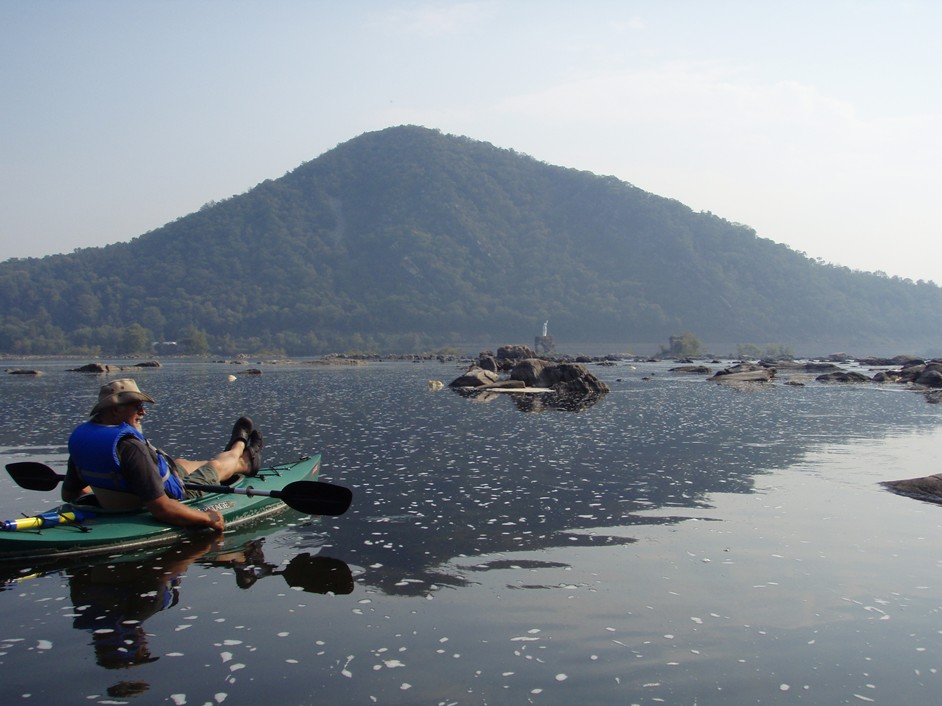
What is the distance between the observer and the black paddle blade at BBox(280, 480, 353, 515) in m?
13.2

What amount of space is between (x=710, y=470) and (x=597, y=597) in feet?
32.3

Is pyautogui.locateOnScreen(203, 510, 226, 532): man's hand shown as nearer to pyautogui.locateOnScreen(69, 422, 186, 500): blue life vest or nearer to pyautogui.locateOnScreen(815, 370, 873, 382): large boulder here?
pyautogui.locateOnScreen(69, 422, 186, 500): blue life vest

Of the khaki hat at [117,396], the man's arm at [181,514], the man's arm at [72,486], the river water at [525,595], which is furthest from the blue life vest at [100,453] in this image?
the river water at [525,595]

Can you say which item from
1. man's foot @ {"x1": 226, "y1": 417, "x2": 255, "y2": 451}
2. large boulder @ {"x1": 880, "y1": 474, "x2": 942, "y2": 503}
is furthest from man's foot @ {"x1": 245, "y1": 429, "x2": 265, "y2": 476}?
large boulder @ {"x1": 880, "y1": 474, "x2": 942, "y2": 503}

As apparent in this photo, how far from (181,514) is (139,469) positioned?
2.99ft

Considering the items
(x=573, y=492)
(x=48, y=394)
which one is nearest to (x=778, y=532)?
(x=573, y=492)

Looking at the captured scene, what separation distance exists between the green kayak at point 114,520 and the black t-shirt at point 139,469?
52cm

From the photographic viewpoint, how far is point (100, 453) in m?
11.6

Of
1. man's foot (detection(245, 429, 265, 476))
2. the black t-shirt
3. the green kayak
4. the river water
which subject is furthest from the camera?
man's foot (detection(245, 429, 265, 476))

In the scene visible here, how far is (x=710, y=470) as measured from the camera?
19156 mm

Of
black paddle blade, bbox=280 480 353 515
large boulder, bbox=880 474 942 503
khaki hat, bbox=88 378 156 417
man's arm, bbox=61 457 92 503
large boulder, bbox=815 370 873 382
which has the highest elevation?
khaki hat, bbox=88 378 156 417

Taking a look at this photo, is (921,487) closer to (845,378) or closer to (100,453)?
(100,453)

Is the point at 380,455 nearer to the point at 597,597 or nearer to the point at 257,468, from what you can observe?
the point at 257,468

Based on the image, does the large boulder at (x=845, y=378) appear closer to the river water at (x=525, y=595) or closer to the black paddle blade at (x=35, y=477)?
the river water at (x=525, y=595)
